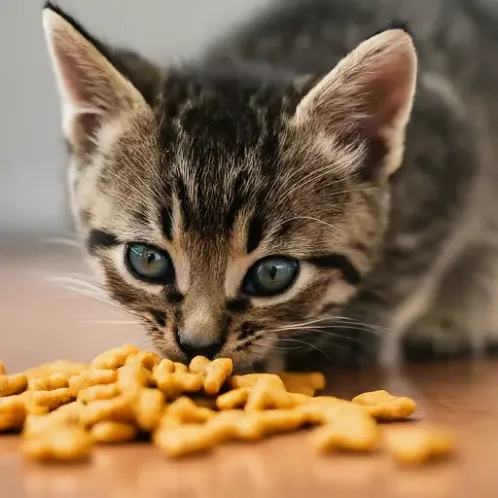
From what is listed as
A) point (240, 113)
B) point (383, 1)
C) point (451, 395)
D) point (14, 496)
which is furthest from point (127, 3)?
point (14, 496)

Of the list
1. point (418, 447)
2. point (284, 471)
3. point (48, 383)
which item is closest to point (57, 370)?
point (48, 383)

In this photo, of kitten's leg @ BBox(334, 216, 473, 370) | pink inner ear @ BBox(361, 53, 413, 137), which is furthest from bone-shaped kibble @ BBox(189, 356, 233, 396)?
pink inner ear @ BBox(361, 53, 413, 137)

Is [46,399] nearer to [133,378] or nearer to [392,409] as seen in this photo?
[133,378]

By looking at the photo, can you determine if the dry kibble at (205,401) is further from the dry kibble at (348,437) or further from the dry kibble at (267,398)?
the dry kibble at (348,437)

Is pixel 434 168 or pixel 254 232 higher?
pixel 434 168

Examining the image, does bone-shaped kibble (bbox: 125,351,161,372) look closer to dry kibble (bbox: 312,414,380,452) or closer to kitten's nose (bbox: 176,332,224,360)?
kitten's nose (bbox: 176,332,224,360)

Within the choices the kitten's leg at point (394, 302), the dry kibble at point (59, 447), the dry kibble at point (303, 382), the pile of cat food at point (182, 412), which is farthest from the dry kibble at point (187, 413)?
the kitten's leg at point (394, 302)

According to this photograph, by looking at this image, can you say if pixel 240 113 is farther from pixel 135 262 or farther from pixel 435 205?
pixel 435 205
